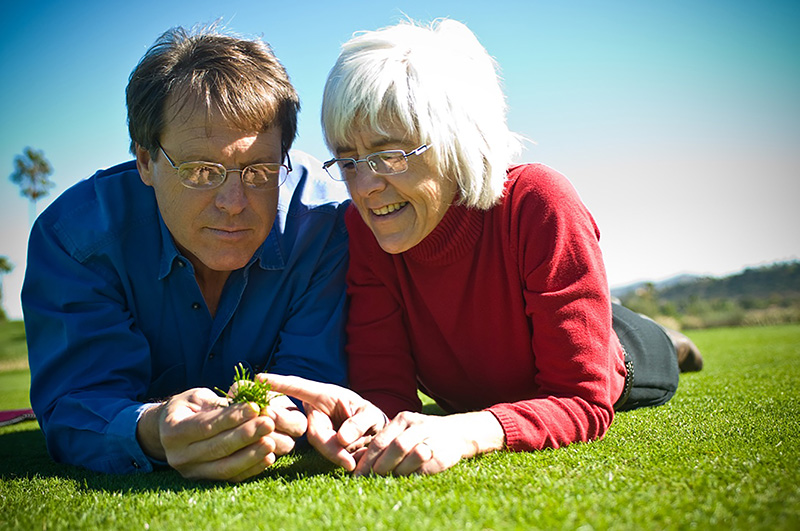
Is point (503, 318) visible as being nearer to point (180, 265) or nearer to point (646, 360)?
point (646, 360)

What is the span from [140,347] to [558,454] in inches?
78.3

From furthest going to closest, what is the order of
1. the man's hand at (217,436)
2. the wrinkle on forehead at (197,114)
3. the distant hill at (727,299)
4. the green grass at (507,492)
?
1. the distant hill at (727,299)
2. the wrinkle on forehead at (197,114)
3. the man's hand at (217,436)
4. the green grass at (507,492)

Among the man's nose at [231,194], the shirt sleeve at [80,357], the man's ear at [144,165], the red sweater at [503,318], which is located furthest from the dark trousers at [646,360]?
the man's ear at [144,165]

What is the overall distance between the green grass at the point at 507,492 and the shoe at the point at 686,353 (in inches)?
90.0

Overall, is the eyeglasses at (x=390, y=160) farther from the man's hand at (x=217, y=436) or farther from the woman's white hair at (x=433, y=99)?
the man's hand at (x=217, y=436)

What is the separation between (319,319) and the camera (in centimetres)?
328

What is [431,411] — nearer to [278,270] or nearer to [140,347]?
[278,270]

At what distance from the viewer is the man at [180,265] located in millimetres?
2848

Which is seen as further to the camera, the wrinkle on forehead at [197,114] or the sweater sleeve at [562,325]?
the wrinkle on forehead at [197,114]

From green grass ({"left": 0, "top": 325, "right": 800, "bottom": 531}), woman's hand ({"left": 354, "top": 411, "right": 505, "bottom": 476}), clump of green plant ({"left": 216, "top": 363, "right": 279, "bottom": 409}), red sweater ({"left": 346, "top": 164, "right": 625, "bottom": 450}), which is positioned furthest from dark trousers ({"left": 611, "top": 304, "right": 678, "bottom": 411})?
clump of green plant ({"left": 216, "top": 363, "right": 279, "bottom": 409})

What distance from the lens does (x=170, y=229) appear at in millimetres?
3137

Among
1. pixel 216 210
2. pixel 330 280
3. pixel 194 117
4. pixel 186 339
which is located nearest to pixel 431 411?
pixel 330 280

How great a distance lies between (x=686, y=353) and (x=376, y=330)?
3.37 metres

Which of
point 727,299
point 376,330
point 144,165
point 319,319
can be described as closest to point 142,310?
point 144,165
